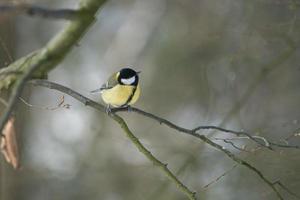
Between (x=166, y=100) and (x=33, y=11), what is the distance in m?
4.80

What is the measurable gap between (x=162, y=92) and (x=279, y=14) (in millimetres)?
1752

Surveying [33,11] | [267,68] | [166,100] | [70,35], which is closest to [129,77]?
[70,35]

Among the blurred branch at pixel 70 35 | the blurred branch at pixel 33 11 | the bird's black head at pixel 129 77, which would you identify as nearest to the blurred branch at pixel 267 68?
the bird's black head at pixel 129 77

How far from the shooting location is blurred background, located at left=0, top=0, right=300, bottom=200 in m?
4.19

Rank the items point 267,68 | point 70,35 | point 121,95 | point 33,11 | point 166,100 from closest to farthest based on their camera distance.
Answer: point 33,11 → point 70,35 → point 121,95 → point 267,68 → point 166,100

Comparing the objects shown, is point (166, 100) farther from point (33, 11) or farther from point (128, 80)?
point (33, 11)

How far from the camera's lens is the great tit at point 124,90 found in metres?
2.61

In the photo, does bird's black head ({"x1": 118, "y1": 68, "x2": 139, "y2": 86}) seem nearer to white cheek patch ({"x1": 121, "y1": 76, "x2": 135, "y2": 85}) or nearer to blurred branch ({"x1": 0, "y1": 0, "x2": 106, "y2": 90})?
white cheek patch ({"x1": 121, "y1": 76, "x2": 135, "y2": 85})

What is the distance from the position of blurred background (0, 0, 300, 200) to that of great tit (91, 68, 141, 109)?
126 cm

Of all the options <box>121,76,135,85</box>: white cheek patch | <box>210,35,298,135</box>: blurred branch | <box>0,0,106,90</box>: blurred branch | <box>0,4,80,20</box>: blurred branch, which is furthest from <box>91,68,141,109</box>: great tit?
<box>210,35,298,135</box>: blurred branch

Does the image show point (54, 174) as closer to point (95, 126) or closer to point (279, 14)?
point (95, 126)

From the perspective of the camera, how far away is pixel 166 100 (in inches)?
234

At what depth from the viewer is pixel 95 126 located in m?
5.88

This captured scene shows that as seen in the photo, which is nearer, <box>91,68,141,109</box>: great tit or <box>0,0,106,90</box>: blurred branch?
<box>0,0,106,90</box>: blurred branch
